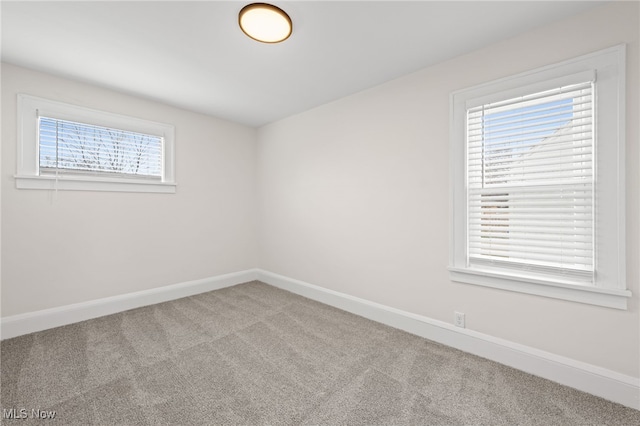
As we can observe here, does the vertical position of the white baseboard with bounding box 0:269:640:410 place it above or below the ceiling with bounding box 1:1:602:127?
below

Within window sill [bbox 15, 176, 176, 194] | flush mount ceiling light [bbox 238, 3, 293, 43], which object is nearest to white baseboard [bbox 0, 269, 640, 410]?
window sill [bbox 15, 176, 176, 194]

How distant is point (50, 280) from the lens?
2625 millimetres

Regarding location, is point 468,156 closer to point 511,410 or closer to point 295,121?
point 511,410

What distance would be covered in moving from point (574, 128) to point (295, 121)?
2.95 metres

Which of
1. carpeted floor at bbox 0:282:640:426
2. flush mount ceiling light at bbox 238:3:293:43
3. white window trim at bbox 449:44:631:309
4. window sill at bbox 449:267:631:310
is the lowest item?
carpeted floor at bbox 0:282:640:426

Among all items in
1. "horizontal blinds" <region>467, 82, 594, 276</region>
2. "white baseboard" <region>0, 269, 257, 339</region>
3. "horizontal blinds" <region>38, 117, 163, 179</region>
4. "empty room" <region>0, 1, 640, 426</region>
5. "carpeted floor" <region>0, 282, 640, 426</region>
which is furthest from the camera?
"horizontal blinds" <region>38, 117, 163, 179</region>

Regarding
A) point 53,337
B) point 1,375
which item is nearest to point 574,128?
point 1,375

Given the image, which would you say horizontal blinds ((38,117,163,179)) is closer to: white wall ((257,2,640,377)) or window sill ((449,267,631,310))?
white wall ((257,2,640,377))

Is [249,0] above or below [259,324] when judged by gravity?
above

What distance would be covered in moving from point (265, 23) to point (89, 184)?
101 inches

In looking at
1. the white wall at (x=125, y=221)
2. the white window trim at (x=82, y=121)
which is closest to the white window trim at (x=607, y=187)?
the white wall at (x=125, y=221)

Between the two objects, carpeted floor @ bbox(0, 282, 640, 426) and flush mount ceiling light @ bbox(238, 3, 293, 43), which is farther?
flush mount ceiling light @ bbox(238, 3, 293, 43)

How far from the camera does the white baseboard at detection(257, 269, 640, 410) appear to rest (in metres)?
1.64

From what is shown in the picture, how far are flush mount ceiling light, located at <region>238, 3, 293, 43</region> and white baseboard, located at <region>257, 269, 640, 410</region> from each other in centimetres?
265
